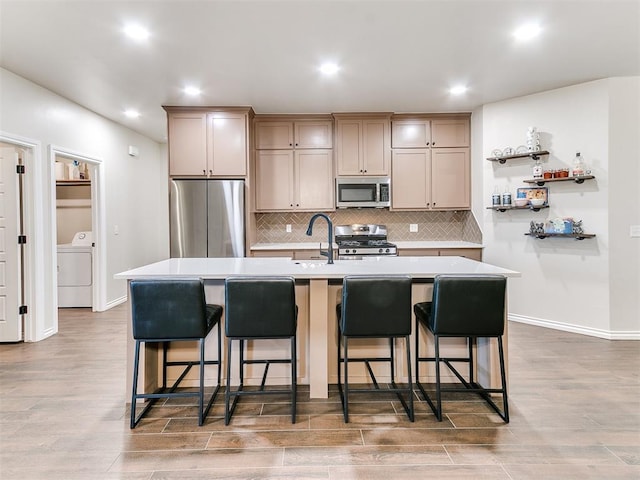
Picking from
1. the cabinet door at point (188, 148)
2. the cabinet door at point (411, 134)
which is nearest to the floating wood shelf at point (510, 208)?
the cabinet door at point (411, 134)

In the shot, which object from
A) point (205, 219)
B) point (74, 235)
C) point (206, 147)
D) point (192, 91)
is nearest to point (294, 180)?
point (206, 147)

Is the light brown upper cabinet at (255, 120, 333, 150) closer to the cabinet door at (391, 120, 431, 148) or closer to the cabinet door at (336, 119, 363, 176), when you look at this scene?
the cabinet door at (336, 119, 363, 176)

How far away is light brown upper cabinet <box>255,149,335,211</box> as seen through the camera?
4672mm

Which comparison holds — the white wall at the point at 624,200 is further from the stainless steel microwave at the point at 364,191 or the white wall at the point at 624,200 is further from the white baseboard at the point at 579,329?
the stainless steel microwave at the point at 364,191

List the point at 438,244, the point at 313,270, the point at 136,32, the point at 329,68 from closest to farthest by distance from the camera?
the point at 313,270 → the point at 136,32 → the point at 329,68 → the point at 438,244

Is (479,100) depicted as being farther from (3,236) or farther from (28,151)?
(3,236)

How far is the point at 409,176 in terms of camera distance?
4.67 metres

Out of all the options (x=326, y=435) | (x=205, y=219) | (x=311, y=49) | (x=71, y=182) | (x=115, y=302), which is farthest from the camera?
(x=71, y=182)

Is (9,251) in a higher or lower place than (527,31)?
lower

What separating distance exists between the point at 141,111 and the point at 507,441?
5.01 meters

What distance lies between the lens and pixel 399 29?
2625 mm

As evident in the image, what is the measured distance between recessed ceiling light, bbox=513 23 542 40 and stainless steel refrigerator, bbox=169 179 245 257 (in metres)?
3.10

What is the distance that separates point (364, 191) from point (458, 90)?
1.57 m

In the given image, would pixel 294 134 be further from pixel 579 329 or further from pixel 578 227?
pixel 579 329
